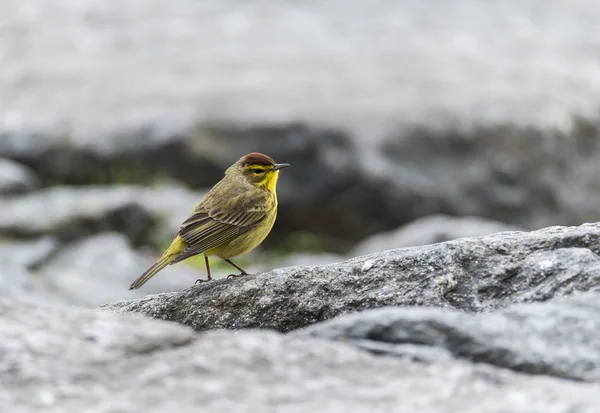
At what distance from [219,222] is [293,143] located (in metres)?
7.36

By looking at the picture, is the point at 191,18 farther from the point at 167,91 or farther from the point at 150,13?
the point at 167,91

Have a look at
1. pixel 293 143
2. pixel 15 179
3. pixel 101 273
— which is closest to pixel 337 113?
pixel 293 143

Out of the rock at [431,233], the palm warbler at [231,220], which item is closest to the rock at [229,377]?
the palm warbler at [231,220]

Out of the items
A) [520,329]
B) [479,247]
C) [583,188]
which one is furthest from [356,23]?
[520,329]

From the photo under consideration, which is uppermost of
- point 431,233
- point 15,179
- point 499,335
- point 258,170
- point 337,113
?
point 337,113

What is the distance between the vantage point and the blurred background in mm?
13023

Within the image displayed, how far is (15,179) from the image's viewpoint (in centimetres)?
1434

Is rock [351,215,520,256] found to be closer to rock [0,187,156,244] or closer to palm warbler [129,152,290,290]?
rock [0,187,156,244]

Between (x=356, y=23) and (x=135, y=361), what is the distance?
58.2 feet

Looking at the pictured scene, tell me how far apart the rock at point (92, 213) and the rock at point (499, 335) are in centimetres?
961

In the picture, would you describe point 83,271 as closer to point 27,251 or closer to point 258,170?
point 27,251

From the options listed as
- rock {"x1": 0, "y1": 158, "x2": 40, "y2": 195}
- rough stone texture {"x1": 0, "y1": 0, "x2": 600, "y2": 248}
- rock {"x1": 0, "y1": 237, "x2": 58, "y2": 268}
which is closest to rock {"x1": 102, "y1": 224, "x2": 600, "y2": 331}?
rock {"x1": 0, "y1": 237, "x2": 58, "y2": 268}

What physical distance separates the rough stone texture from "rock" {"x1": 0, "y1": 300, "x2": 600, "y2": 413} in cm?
1087

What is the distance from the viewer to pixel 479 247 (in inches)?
203
